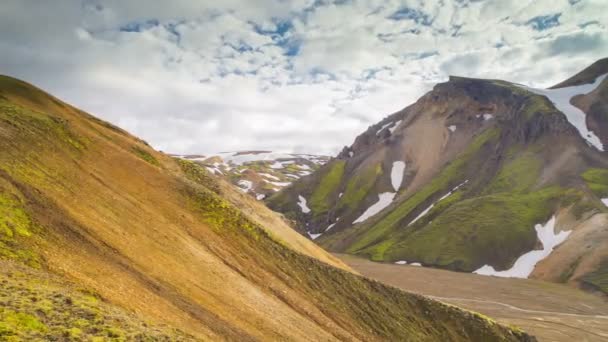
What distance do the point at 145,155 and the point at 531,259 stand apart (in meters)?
104

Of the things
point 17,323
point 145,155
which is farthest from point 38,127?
point 17,323

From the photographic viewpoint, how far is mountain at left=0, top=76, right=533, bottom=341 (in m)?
17.6

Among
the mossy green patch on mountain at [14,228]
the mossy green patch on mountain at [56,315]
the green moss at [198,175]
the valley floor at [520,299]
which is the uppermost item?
the green moss at [198,175]

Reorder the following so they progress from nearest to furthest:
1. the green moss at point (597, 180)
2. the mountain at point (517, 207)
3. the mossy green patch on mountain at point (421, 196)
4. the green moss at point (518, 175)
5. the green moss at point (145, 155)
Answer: the green moss at point (145, 155) → the mountain at point (517, 207) → the green moss at point (597, 180) → the green moss at point (518, 175) → the mossy green patch on mountain at point (421, 196)

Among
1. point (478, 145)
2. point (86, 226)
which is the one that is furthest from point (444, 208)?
point (86, 226)

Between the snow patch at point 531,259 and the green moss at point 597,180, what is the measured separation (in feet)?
80.5

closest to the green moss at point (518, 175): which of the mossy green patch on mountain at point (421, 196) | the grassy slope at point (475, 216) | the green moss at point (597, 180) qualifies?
the grassy slope at point (475, 216)

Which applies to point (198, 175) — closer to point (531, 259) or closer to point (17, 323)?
point (17, 323)

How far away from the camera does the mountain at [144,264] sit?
57.7 ft

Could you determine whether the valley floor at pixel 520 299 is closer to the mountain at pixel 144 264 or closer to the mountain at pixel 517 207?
the mountain at pixel 517 207

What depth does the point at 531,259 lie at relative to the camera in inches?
4537

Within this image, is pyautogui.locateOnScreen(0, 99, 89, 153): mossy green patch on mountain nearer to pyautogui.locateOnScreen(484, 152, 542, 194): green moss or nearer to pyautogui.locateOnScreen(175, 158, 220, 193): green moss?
pyautogui.locateOnScreen(175, 158, 220, 193): green moss

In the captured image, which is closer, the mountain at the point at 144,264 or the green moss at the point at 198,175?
the mountain at the point at 144,264

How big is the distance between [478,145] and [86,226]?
18787 centimetres
